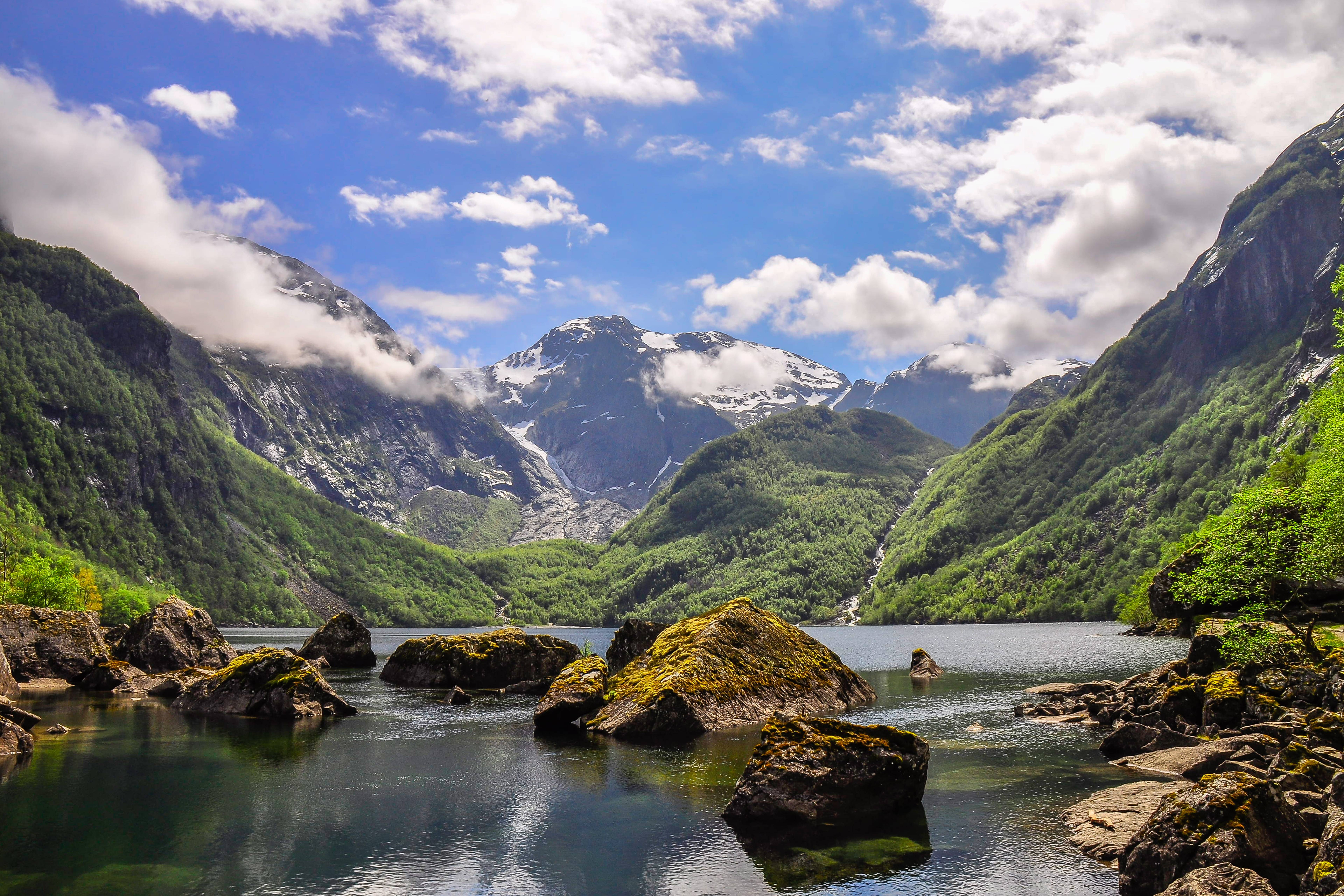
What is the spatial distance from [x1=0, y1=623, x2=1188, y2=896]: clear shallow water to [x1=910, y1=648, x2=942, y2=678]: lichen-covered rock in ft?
95.4

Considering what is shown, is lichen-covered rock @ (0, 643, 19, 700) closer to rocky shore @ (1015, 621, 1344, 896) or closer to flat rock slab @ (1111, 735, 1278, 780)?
rocky shore @ (1015, 621, 1344, 896)

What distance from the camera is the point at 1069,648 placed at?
119438 mm

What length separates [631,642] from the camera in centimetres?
8481

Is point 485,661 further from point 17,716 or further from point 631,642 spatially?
point 17,716

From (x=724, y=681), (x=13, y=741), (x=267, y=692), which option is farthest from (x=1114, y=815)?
(x=267, y=692)

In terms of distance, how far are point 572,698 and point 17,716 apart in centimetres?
3045

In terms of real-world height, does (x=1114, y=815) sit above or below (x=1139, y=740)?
above

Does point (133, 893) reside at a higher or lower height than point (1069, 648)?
higher

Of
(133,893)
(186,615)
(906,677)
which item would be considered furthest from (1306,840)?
(186,615)

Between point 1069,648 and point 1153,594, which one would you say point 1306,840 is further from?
point 1069,648

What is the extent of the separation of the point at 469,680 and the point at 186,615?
30.5 metres

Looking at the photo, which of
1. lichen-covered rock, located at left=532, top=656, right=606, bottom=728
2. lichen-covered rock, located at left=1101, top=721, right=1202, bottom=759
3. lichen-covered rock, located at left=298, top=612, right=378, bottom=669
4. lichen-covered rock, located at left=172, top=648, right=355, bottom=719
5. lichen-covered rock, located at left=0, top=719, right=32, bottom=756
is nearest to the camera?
lichen-covered rock, located at left=1101, top=721, right=1202, bottom=759

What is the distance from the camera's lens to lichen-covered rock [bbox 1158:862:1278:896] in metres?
17.7

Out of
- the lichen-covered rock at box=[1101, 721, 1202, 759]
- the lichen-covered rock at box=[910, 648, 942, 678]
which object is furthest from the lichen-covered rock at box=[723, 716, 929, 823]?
the lichen-covered rock at box=[910, 648, 942, 678]
